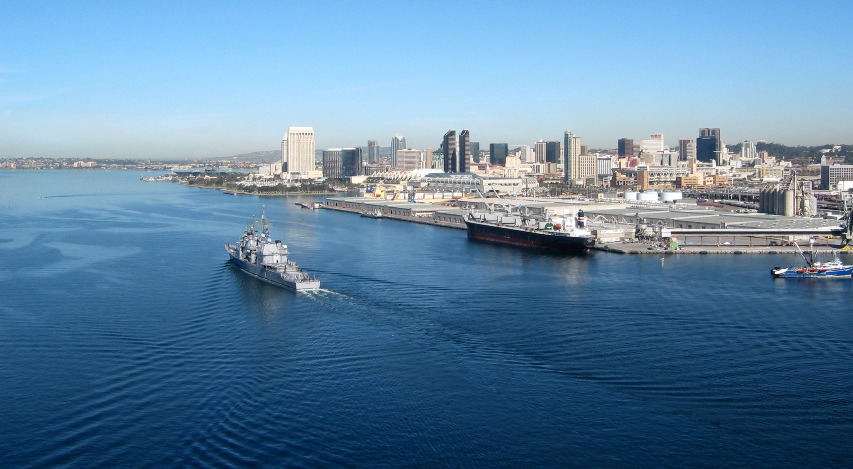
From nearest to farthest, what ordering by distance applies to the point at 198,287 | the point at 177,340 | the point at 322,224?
the point at 177,340 → the point at 198,287 → the point at 322,224

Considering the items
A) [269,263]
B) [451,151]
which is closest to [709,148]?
[451,151]

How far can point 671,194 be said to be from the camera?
70.5 ft

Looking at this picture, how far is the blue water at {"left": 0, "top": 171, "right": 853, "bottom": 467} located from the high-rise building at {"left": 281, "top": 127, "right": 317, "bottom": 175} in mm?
32605

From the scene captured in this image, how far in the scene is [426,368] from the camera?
16.7 feet

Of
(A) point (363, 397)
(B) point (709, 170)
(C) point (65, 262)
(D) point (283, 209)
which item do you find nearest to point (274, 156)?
(B) point (709, 170)

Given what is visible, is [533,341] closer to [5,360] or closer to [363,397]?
[363,397]

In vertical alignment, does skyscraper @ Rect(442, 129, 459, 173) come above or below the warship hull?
above

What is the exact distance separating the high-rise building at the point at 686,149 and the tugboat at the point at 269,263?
127ft

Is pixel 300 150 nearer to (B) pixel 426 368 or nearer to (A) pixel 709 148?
(A) pixel 709 148

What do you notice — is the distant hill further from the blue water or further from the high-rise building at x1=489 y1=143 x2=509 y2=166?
the blue water

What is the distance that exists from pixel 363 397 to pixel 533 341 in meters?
1.57

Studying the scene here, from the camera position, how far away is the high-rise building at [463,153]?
37625 mm

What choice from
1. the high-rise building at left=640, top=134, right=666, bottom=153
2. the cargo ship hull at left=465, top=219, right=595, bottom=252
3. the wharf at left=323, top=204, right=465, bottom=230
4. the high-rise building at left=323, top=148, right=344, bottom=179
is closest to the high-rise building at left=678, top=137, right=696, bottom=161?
the high-rise building at left=640, top=134, right=666, bottom=153

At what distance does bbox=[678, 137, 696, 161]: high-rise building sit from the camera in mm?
44906
